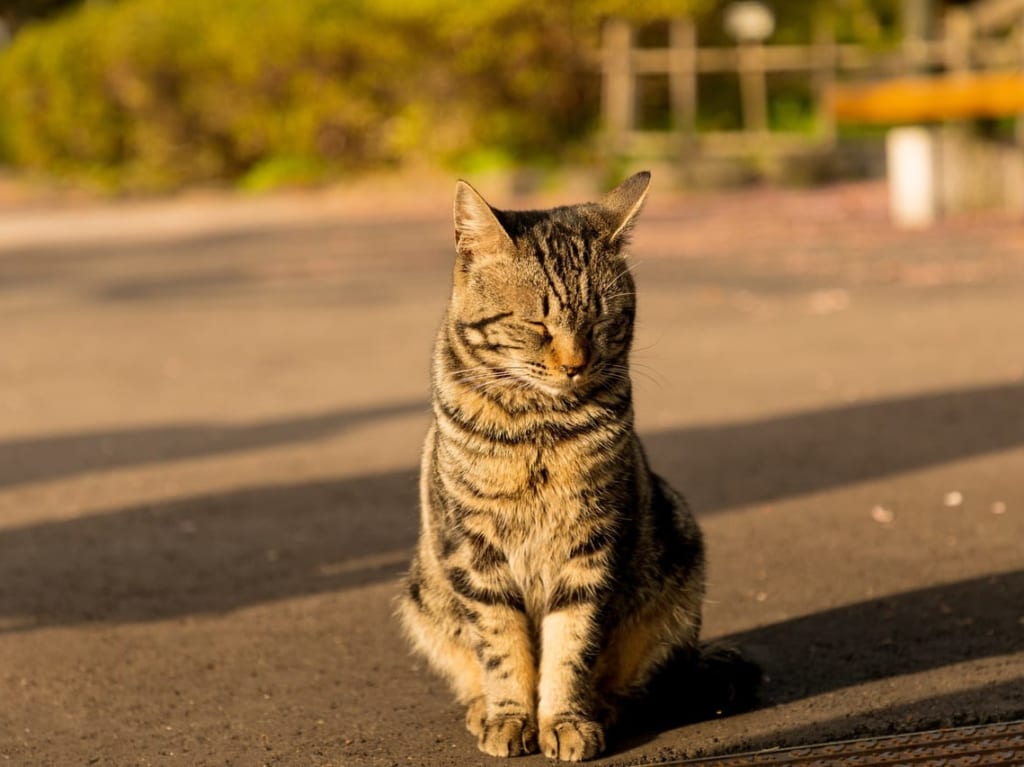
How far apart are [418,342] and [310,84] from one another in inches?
502

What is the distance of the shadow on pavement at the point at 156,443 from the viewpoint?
7.63 m

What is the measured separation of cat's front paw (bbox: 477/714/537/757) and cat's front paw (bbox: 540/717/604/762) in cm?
4

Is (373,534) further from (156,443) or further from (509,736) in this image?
(509,736)

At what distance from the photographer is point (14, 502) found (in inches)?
276

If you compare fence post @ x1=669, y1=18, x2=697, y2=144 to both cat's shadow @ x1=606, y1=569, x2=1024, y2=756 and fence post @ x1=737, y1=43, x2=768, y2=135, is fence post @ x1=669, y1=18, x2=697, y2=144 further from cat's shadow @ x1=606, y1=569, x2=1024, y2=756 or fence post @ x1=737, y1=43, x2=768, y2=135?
cat's shadow @ x1=606, y1=569, x2=1024, y2=756

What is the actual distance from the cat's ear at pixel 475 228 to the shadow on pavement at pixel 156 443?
154 inches

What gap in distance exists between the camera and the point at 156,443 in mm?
8016

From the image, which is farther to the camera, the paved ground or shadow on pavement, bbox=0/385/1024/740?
shadow on pavement, bbox=0/385/1024/740

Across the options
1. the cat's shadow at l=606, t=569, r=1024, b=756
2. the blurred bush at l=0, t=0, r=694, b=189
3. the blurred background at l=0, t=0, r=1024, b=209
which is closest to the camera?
the cat's shadow at l=606, t=569, r=1024, b=756

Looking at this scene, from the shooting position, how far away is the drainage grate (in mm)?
3793

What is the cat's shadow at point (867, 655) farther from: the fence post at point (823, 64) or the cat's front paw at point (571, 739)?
the fence post at point (823, 64)

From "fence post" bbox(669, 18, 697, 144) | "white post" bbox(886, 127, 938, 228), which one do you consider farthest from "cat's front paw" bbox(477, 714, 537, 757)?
"fence post" bbox(669, 18, 697, 144)

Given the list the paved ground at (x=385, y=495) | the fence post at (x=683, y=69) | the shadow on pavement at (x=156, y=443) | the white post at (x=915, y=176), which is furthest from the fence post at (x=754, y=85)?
the shadow on pavement at (x=156, y=443)

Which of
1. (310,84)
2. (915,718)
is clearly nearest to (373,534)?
(915,718)
